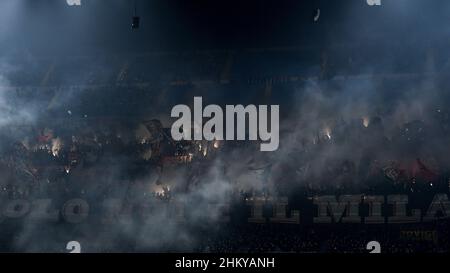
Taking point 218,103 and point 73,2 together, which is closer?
point 218,103

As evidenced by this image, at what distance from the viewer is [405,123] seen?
14.2 metres

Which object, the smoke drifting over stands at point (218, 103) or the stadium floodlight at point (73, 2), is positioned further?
the stadium floodlight at point (73, 2)

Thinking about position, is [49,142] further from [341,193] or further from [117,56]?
[341,193]

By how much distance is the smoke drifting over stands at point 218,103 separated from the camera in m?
12.9

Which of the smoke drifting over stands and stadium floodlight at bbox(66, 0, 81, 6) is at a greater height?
stadium floodlight at bbox(66, 0, 81, 6)

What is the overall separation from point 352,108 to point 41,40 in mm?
11886

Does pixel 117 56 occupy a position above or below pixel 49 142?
above

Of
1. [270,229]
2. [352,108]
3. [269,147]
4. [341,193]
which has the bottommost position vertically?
[270,229]

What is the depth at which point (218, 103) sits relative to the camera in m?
16.0

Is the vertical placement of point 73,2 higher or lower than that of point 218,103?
higher

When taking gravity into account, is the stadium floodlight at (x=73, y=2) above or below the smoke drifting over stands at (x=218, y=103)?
above

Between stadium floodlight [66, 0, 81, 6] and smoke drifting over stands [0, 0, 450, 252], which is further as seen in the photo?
stadium floodlight [66, 0, 81, 6]

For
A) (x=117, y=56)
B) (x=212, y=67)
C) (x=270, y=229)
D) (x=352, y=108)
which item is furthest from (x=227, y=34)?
(x=270, y=229)

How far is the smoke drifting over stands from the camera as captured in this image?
12.9m
